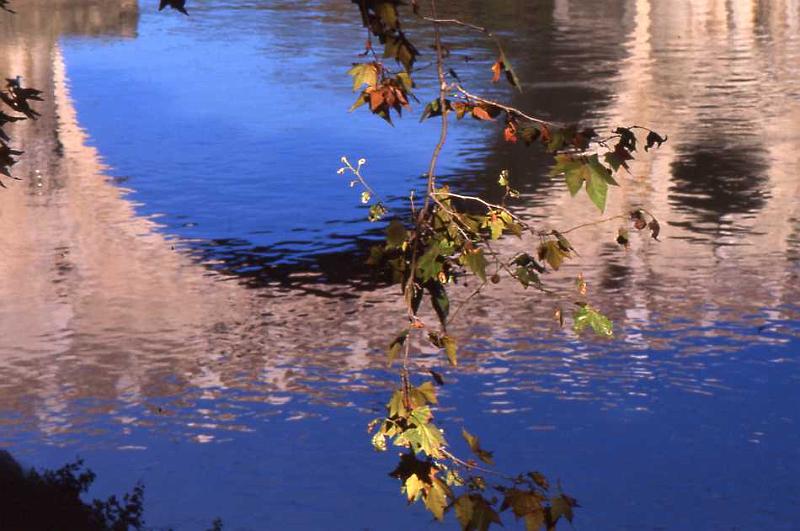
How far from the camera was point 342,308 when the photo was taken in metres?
11.8

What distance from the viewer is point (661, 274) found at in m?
12.6

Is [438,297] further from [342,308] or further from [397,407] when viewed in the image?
[342,308]

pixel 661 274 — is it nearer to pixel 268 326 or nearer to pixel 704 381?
pixel 704 381

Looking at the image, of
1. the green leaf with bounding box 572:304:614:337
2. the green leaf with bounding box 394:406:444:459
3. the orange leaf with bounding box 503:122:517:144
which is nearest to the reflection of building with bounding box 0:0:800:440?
the orange leaf with bounding box 503:122:517:144

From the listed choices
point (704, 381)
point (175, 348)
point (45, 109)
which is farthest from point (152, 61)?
point (704, 381)

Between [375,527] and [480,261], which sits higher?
[480,261]

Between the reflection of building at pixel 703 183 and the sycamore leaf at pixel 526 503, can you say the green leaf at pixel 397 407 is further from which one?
the reflection of building at pixel 703 183

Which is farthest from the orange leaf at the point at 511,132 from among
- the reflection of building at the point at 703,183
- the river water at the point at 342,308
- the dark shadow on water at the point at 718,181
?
the dark shadow on water at the point at 718,181

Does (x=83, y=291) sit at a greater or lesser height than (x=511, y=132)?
lesser

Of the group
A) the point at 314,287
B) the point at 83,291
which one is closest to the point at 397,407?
the point at 314,287

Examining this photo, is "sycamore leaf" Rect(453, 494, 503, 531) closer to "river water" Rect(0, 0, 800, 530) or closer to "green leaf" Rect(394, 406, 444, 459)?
"green leaf" Rect(394, 406, 444, 459)

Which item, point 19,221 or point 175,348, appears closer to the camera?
point 175,348

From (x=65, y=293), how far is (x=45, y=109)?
8922 mm

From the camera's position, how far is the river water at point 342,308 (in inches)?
341
